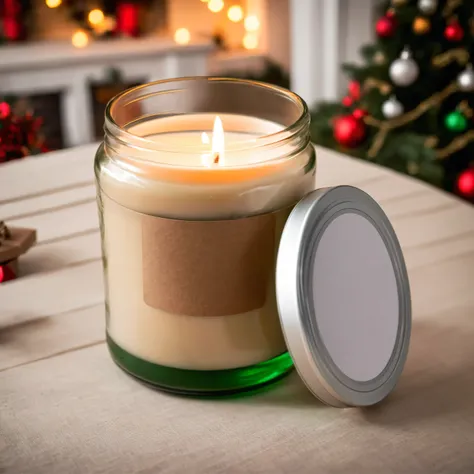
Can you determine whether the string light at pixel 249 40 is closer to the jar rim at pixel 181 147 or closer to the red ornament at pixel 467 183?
the red ornament at pixel 467 183

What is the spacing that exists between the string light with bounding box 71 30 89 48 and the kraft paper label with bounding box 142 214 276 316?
2.56m

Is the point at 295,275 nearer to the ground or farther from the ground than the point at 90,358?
farther from the ground

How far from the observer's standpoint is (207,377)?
590 mm

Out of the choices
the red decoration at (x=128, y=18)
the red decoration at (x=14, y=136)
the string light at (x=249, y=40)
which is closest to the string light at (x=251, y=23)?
the string light at (x=249, y=40)

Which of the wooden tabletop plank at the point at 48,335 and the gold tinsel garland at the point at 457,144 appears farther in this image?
the gold tinsel garland at the point at 457,144

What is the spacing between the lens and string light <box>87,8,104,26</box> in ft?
10.1

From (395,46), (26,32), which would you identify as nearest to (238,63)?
(26,32)

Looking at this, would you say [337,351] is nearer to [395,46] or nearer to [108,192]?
[108,192]

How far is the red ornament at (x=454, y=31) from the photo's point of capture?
184cm

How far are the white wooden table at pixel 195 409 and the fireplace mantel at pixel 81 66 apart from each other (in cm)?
220

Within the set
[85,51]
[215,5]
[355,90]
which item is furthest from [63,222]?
[215,5]

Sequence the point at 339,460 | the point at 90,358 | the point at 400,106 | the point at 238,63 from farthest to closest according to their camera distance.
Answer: the point at 238,63, the point at 400,106, the point at 90,358, the point at 339,460

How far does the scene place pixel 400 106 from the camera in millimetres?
1888

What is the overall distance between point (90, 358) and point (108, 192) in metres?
0.16
